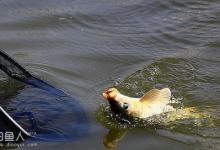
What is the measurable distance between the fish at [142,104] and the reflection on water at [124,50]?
244 millimetres

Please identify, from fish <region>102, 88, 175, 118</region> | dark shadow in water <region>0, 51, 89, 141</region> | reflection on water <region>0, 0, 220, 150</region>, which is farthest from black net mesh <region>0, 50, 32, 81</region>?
fish <region>102, 88, 175, 118</region>

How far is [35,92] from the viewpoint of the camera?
5523 mm

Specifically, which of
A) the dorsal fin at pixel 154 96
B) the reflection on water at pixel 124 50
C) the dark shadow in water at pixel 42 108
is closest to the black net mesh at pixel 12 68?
the dark shadow in water at pixel 42 108

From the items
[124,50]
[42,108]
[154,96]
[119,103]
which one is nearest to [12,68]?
[42,108]

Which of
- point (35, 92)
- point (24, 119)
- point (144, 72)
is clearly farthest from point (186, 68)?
point (24, 119)

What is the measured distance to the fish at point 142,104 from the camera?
460 centimetres

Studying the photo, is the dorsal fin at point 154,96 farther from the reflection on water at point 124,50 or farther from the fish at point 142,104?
the reflection on water at point 124,50

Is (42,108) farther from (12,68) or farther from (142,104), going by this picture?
(142,104)

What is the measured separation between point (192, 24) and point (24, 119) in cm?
371

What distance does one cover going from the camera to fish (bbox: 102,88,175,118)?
4.60 metres

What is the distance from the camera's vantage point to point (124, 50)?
6895 millimetres

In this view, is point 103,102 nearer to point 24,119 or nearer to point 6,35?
point 24,119

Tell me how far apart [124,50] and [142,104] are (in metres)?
2.19

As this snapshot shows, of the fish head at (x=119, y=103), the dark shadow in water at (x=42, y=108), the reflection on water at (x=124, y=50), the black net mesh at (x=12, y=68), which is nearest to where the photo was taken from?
the fish head at (x=119, y=103)
